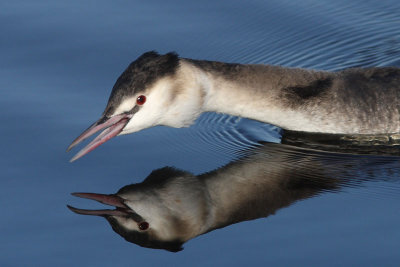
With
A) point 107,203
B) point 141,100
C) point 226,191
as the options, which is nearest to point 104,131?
point 141,100

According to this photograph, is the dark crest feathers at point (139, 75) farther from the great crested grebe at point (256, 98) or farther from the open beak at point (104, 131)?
the open beak at point (104, 131)

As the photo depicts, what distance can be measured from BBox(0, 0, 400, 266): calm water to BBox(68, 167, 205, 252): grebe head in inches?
7.4

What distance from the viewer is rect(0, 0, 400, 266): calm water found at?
8.91 meters

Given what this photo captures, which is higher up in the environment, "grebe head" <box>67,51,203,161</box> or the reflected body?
"grebe head" <box>67,51,203,161</box>

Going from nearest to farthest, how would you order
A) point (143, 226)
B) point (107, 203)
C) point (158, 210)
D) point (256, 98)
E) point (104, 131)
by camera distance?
1. point (143, 226)
2. point (158, 210)
3. point (107, 203)
4. point (104, 131)
5. point (256, 98)

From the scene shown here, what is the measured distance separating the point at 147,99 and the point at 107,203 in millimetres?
1190

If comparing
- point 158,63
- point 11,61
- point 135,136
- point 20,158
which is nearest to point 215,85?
point 158,63

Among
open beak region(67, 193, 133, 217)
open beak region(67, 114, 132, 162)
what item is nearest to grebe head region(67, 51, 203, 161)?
open beak region(67, 114, 132, 162)

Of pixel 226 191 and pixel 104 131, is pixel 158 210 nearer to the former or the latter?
pixel 226 191

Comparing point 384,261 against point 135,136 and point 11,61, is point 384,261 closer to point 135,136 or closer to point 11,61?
point 135,136

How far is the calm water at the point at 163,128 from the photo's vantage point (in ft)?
29.2

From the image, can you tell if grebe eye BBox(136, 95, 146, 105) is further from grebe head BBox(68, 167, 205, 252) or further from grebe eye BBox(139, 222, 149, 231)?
grebe eye BBox(139, 222, 149, 231)

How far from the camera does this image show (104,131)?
10.1 meters

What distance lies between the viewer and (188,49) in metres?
12.8
